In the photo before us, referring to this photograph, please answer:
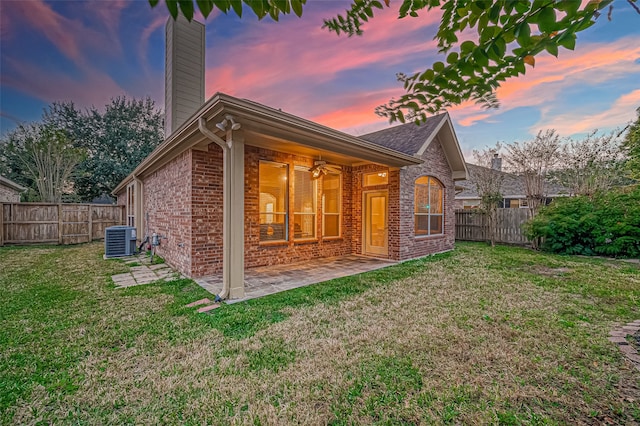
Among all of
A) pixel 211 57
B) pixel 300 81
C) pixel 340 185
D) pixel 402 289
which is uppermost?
pixel 211 57

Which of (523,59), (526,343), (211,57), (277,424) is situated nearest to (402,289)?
(526,343)

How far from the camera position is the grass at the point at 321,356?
186 centimetres

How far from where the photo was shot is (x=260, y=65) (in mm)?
6629

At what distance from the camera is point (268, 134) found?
4477mm

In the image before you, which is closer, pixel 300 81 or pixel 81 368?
pixel 81 368

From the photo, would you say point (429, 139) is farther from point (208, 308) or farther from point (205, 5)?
point (205, 5)

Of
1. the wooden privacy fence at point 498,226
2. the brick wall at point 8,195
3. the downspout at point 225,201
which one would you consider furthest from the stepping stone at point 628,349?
the brick wall at point 8,195

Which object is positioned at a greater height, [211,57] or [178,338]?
[211,57]

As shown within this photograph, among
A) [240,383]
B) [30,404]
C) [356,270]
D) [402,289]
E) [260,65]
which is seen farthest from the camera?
[260,65]

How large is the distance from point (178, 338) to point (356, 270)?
409cm

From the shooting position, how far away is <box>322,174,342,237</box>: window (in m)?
7.64

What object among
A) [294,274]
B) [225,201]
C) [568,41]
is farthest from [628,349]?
[225,201]

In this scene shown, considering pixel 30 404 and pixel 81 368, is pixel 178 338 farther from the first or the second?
pixel 30 404

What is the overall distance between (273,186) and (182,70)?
17.0 feet
